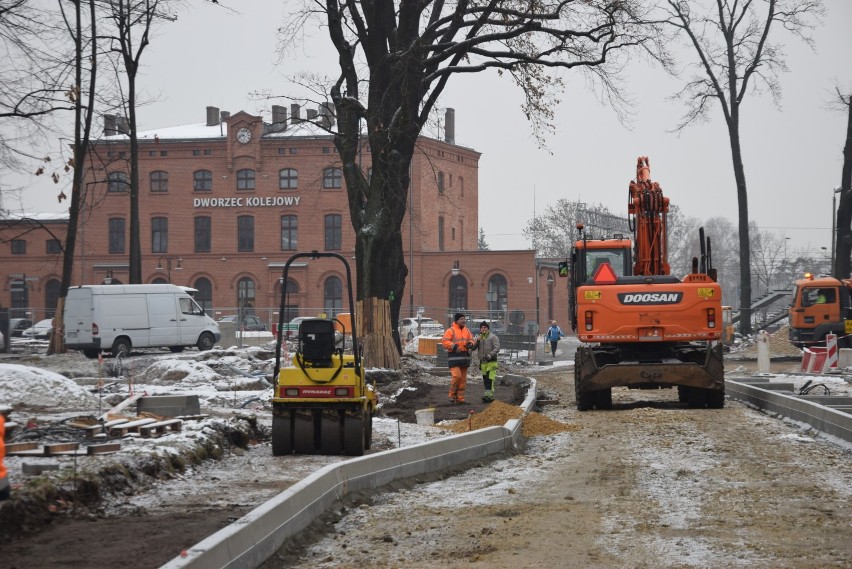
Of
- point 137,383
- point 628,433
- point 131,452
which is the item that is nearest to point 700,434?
point 628,433

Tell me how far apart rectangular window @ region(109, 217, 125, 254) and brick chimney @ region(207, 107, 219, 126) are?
1133 cm

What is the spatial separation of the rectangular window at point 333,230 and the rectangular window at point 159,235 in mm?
→ 10918

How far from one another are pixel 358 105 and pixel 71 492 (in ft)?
69.0

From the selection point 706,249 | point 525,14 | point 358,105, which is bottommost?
point 706,249

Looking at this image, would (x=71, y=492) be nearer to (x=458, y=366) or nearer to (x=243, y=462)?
(x=243, y=462)

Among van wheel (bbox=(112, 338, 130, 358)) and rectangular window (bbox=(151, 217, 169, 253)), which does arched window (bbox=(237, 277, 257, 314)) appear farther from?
van wheel (bbox=(112, 338, 130, 358))

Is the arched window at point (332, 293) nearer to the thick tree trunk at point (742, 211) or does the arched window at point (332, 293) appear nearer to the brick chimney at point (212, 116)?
the brick chimney at point (212, 116)

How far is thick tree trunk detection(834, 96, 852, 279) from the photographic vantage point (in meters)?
48.8

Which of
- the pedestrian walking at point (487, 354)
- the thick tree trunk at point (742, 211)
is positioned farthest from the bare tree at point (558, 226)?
the pedestrian walking at point (487, 354)

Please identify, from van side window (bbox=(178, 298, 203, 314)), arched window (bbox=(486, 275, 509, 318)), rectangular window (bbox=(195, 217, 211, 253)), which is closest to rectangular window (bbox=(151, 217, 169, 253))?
rectangular window (bbox=(195, 217, 211, 253))

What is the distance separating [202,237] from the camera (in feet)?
254

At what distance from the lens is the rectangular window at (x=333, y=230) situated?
7688cm

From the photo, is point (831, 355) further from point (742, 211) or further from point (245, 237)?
point (245, 237)

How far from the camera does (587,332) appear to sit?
20.5 metres
